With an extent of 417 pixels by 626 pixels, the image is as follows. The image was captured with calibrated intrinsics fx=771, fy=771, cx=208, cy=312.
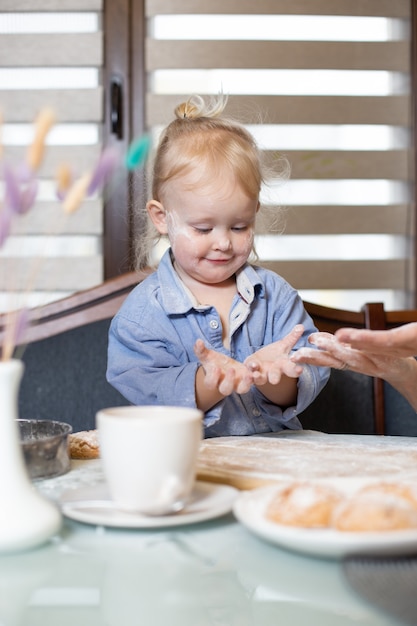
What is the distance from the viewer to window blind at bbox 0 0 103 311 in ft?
11.3

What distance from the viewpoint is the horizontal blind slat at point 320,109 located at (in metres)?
3.49

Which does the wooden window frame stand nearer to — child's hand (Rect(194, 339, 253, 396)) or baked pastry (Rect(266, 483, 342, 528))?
child's hand (Rect(194, 339, 253, 396))

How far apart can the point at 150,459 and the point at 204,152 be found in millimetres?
1077

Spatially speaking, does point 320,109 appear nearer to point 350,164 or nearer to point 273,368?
point 350,164

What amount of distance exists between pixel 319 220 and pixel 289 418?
221cm

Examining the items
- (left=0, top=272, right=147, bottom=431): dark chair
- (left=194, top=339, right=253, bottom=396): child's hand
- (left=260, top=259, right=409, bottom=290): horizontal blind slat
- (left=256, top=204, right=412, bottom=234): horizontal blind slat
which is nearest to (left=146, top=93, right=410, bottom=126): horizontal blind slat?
(left=256, top=204, right=412, bottom=234): horizontal blind slat

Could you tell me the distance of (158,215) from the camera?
1.73 meters

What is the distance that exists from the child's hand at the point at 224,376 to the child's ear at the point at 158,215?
1.85 feet

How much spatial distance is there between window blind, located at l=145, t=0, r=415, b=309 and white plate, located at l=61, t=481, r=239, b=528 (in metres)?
2.79

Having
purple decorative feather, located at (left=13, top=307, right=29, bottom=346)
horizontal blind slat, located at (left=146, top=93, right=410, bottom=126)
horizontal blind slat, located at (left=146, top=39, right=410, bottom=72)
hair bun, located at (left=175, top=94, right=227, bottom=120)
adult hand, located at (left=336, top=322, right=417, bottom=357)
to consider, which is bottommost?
adult hand, located at (left=336, top=322, right=417, bottom=357)

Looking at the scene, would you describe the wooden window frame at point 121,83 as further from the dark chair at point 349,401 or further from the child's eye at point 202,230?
the child's eye at point 202,230

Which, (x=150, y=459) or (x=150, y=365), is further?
(x=150, y=365)

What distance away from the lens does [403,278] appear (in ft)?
12.1

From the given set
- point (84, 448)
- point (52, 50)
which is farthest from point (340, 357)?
point (52, 50)
